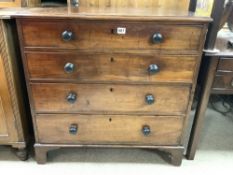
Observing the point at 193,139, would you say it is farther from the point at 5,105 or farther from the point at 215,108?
the point at 5,105

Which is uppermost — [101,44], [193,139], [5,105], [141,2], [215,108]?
[141,2]

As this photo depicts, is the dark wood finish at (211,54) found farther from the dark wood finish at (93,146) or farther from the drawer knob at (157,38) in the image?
the drawer knob at (157,38)

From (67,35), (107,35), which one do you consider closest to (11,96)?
(67,35)

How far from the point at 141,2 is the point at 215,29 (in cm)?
56

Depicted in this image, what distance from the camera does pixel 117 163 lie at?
Result: 145 cm

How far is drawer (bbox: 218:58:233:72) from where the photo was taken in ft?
3.86

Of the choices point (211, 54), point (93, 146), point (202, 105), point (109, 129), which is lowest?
point (93, 146)

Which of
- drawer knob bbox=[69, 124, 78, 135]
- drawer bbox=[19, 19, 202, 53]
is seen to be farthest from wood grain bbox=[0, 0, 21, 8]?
drawer knob bbox=[69, 124, 78, 135]

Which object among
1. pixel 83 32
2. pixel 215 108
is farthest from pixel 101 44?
pixel 215 108

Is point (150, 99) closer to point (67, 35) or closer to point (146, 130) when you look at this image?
point (146, 130)

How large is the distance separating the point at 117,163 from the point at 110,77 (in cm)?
58

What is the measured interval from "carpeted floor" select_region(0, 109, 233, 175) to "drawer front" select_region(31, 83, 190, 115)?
0.37 metres

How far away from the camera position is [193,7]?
1393 mm

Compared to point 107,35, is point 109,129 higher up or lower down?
lower down
